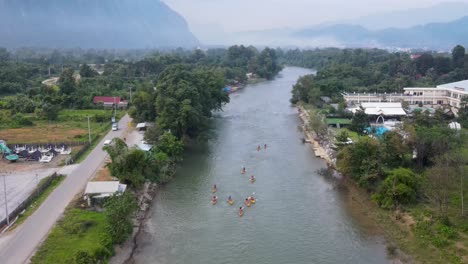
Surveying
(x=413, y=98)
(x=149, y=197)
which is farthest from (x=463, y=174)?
(x=413, y=98)

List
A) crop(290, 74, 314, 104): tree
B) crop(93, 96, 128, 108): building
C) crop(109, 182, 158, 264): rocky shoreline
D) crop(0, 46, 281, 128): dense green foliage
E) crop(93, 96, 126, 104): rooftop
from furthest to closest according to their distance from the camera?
crop(290, 74, 314, 104): tree < crop(93, 96, 126, 104): rooftop < crop(93, 96, 128, 108): building < crop(0, 46, 281, 128): dense green foliage < crop(109, 182, 158, 264): rocky shoreline

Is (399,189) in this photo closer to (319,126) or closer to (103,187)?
(103,187)

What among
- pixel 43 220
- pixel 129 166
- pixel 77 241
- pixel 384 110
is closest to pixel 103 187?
pixel 129 166

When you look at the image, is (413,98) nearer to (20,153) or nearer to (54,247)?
(20,153)

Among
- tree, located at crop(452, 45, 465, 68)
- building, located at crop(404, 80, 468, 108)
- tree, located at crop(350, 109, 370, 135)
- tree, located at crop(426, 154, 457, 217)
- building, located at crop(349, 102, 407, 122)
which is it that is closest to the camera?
tree, located at crop(426, 154, 457, 217)

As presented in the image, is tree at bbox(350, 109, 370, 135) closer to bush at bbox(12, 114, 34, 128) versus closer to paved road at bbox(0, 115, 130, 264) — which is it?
paved road at bbox(0, 115, 130, 264)

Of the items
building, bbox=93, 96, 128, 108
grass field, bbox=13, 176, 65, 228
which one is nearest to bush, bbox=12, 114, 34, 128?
building, bbox=93, 96, 128, 108
